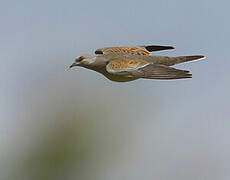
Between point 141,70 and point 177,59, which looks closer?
point 141,70

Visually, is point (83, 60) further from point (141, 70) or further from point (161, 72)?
point (161, 72)

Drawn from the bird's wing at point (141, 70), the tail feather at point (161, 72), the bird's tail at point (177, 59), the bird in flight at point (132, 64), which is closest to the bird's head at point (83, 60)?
the bird in flight at point (132, 64)

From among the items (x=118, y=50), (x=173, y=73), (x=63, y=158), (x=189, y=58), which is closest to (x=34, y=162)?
(x=63, y=158)

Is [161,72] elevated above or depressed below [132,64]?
below

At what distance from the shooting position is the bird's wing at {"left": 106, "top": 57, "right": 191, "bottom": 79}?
168 inches

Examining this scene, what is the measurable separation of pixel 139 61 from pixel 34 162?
280 centimetres

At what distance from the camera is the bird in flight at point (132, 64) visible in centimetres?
446

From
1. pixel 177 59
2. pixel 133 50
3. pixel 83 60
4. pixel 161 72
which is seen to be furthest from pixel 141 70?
pixel 133 50

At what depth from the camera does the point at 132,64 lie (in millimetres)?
5094

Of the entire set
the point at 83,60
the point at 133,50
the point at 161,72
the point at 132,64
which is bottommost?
the point at 161,72

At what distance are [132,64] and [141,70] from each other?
38 cm

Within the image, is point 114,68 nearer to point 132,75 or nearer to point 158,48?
point 132,75

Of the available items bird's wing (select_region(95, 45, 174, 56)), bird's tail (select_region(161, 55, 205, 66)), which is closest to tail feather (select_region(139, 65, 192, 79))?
bird's tail (select_region(161, 55, 205, 66))

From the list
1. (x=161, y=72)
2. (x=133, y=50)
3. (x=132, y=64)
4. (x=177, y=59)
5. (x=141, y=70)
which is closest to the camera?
(x=161, y=72)
